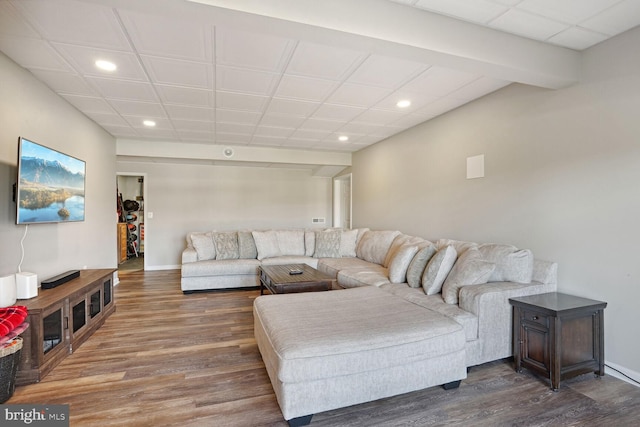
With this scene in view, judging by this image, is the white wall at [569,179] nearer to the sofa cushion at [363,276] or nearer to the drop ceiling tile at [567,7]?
the drop ceiling tile at [567,7]

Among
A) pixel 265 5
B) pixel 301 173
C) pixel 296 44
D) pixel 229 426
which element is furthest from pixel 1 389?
pixel 301 173

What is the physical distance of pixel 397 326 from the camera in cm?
203

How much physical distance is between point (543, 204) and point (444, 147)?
1.46m

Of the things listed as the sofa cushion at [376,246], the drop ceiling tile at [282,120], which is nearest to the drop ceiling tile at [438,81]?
the drop ceiling tile at [282,120]

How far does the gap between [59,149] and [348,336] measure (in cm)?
362

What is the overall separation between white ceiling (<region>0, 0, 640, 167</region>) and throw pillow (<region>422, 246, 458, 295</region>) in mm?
1552

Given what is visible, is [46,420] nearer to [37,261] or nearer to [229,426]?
[229,426]

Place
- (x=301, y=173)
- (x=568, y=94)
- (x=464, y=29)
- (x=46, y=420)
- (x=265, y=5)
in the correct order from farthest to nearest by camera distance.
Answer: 1. (x=301, y=173)
2. (x=568, y=94)
3. (x=464, y=29)
4. (x=46, y=420)
5. (x=265, y=5)

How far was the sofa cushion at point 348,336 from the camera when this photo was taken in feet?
5.74

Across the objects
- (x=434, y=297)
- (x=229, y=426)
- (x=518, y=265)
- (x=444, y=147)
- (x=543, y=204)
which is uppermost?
(x=444, y=147)

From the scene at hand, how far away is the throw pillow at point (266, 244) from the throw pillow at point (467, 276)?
127 inches

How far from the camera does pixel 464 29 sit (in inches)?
82.9

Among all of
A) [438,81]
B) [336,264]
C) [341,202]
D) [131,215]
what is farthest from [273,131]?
[131,215]

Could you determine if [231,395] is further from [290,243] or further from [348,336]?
[290,243]
